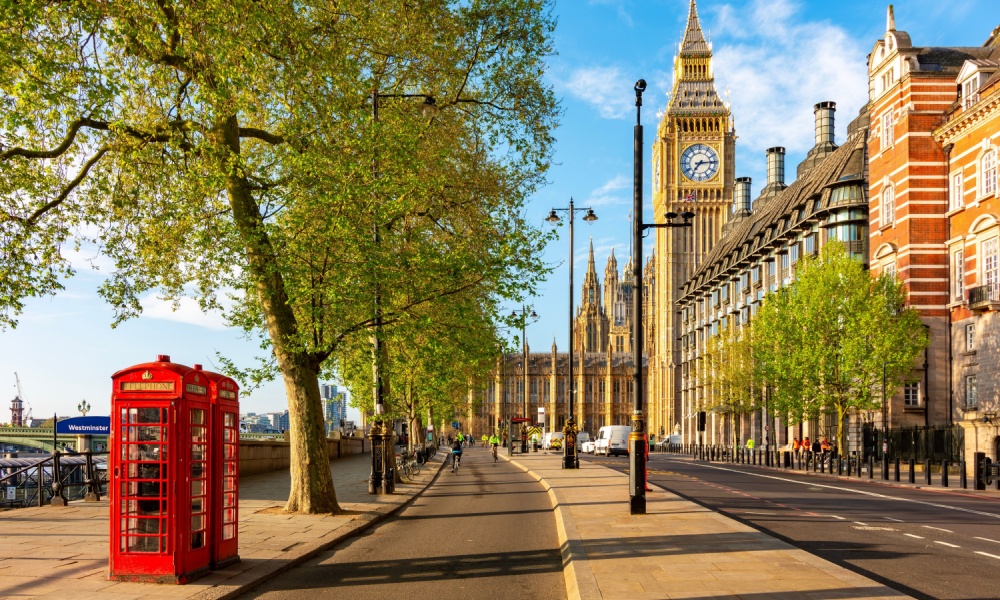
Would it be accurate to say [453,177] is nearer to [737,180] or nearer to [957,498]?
[957,498]

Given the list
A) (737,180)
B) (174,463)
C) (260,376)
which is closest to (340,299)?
(260,376)

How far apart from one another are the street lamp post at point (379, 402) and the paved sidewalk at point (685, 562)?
5432mm

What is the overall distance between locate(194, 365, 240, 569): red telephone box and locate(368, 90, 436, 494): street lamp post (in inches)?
257

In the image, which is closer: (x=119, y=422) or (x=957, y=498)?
(x=119, y=422)

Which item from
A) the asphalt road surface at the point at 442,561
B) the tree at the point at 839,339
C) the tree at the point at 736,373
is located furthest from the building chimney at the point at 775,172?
the asphalt road surface at the point at 442,561

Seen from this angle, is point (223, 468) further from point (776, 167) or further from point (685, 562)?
point (776, 167)

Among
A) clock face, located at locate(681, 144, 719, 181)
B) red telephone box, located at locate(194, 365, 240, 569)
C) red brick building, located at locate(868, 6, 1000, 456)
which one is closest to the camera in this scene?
red telephone box, located at locate(194, 365, 240, 569)

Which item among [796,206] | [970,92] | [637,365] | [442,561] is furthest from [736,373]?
[442,561]

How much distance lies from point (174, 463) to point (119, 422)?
2.60ft

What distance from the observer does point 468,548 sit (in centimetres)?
1379

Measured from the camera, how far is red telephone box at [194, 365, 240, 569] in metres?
10.9

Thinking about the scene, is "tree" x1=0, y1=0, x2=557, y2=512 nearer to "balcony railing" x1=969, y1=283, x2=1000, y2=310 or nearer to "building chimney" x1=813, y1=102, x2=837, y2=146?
"balcony railing" x1=969, y1=283, x2=1000, y2=310

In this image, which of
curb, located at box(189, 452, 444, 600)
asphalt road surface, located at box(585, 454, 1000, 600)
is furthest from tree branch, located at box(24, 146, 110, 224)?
asphalt road surface, located at box(585, 454, 1000, 600)

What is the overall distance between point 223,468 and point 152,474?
1118mm
